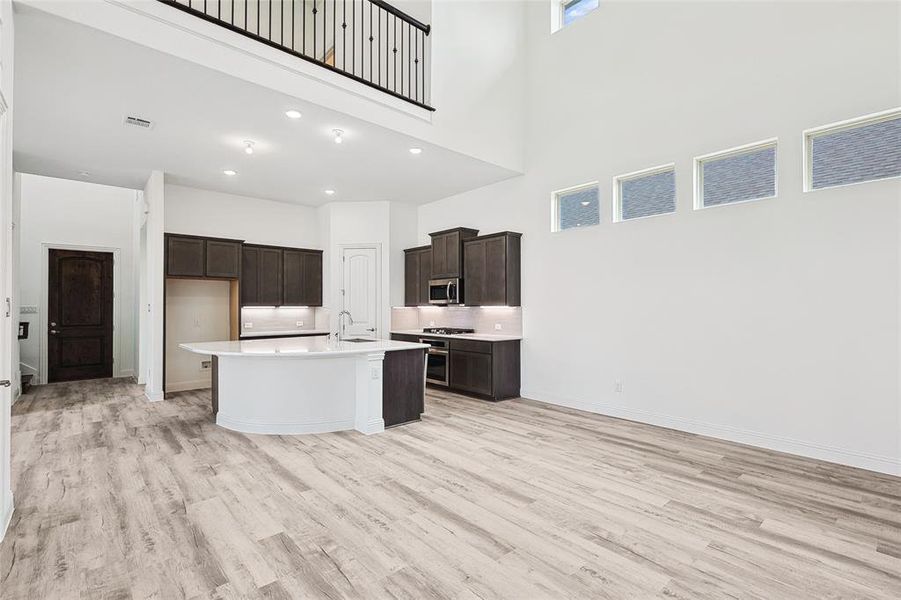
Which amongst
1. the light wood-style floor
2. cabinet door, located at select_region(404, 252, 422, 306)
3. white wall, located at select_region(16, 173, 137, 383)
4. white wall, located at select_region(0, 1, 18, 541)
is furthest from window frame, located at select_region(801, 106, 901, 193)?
white wall, located at select_region(16, 173, 137, 383)

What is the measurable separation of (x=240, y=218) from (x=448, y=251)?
11.8 feet

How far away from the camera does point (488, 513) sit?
286 cm

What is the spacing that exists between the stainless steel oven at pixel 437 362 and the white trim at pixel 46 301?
231 inches

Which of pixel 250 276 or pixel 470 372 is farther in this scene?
pixel 250 276

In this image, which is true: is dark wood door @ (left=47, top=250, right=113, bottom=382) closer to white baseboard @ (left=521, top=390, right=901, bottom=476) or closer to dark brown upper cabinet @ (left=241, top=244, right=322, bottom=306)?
dark brown upper cabinet @ (left=241, top=244, right=322, bottom=306)

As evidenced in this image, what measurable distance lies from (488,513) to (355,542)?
33.3 inches

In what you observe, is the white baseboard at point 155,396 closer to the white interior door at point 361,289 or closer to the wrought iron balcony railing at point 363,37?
the white interior door at point 361,289

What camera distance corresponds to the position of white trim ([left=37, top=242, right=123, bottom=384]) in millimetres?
7695

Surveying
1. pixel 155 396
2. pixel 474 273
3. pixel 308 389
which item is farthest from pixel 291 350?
pixel 474 273

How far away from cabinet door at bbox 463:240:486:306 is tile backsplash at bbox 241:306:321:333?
3174 mm

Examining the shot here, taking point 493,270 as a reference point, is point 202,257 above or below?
above

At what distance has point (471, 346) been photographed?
253 inches

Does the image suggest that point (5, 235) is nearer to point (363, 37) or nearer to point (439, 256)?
point (363, 37)

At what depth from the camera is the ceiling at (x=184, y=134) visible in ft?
11.3
